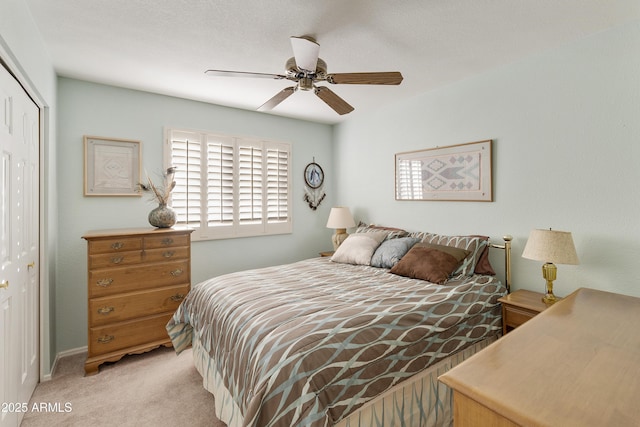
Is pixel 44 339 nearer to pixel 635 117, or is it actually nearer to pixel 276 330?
pixel 276 330

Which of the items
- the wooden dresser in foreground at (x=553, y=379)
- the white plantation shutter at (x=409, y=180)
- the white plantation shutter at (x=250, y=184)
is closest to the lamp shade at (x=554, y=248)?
the wooden dresser in foreground at (x=553, y=379)

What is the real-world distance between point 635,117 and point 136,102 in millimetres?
4239

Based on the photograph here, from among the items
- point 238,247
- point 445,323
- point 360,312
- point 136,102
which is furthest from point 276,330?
point 136,102

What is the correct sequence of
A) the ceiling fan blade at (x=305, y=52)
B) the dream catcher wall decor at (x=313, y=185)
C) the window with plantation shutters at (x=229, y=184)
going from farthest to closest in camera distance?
1. the dream catcher wall decor at (x=313, y=185)
2. the window with plantation shutters at (x=229, y=184)
3. the ceiling fan blade at (x=305, y=52)

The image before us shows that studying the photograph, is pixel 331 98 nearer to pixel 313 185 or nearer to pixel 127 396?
pixel 313 185

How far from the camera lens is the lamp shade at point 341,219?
3951mm

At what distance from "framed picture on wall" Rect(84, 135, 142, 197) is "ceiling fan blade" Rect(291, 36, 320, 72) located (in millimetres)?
2203

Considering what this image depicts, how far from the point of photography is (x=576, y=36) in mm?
2201

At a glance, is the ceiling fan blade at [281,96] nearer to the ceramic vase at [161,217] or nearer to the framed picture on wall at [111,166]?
the ceramic vase at [161,217]

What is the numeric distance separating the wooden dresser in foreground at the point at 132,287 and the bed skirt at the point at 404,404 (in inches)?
39.1

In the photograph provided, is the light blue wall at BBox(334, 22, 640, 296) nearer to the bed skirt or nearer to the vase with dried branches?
the bed skirt

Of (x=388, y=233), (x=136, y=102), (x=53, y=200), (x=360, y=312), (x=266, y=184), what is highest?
(x=136, y=102)

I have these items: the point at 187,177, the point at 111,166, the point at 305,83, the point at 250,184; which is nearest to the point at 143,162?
the point at 111,166

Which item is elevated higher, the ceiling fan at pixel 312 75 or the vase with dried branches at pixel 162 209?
the ceiling fan at pixel 312 75
